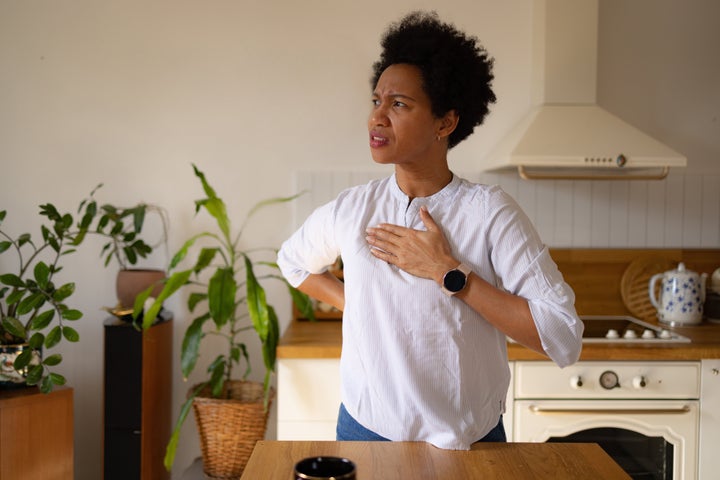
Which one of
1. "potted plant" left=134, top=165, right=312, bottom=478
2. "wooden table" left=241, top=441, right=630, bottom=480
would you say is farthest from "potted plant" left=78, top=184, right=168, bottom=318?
"wooden table" left=241, top=441, right=630, bottom=480

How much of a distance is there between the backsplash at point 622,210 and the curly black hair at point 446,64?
1.50 m

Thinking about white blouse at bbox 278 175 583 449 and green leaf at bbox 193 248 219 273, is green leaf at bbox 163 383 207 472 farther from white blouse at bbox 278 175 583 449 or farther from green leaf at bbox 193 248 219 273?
white blouse at bbox 278 175 583 449

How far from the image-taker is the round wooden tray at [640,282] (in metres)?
2.91

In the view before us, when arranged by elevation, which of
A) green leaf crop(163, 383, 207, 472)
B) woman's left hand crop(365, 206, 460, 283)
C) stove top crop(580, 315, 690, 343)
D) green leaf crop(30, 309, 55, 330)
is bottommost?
green leaf crop(163, 383, 207, 472)

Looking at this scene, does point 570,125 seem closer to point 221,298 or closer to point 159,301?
point 221,298

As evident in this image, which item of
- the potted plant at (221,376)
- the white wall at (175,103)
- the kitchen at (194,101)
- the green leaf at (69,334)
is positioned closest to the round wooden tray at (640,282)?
the kitchen at (194,101)

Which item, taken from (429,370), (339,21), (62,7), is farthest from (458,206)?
(62,7)

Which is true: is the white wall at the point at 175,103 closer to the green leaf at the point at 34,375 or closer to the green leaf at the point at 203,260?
the green leaf at the point at 203,260

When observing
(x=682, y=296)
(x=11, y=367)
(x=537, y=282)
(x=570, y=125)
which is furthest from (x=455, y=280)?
(x=682, y=296)

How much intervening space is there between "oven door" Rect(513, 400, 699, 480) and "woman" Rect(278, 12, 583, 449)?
1.05 m

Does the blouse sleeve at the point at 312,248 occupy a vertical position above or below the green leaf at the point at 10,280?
above

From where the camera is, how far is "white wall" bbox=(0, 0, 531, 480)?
9.42 ft

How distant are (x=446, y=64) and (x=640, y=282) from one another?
1.88m

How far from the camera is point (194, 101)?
114 inches
